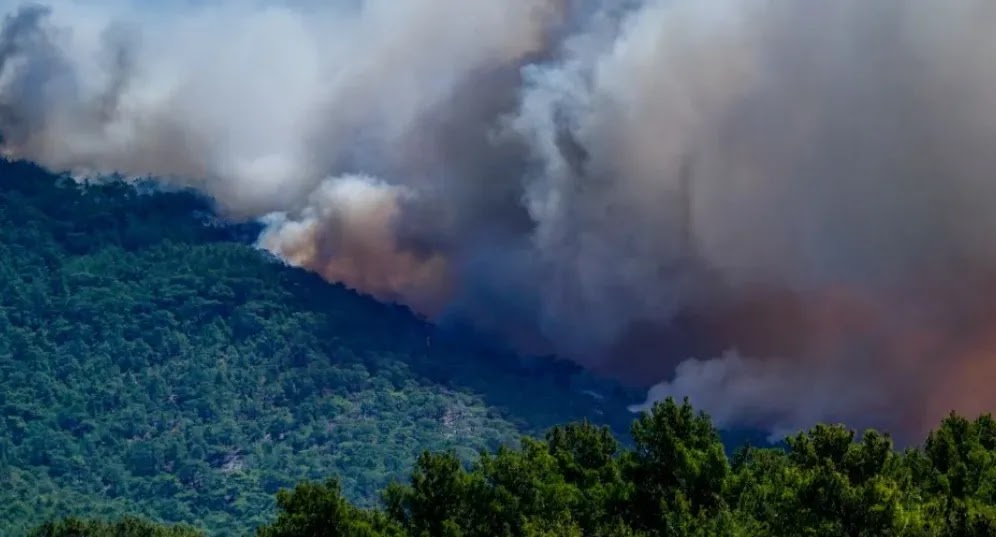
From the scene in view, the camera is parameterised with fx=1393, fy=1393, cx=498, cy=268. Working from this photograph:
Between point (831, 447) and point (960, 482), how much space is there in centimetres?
2460

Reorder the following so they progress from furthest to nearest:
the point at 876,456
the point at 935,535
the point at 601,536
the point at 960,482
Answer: the point at 960,482
the point at 601,536
the point at 876,456
the point at 935,535

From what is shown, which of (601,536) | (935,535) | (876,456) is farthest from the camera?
(601,536)

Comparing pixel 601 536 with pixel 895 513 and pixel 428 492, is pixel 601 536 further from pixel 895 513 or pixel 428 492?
pixel 895 513

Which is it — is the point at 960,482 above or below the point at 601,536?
above

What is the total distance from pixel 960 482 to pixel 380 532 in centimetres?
4653

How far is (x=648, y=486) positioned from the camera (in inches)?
4609

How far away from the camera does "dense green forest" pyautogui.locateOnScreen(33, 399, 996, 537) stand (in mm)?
92562

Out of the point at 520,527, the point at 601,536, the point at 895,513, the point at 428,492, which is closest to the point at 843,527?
the point at 895,513

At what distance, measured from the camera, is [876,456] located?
90.3m

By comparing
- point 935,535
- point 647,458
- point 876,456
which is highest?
point 647,458

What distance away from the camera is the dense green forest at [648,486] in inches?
3644

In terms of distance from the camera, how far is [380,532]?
348ft

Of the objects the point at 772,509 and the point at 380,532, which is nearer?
the point at 772,509

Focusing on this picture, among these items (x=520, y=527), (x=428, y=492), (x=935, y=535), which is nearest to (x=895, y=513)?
(x=935, y=535)
